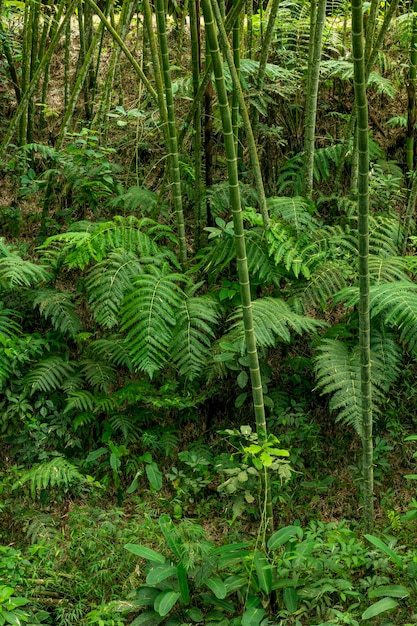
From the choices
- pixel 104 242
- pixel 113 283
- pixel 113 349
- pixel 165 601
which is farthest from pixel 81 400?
pixel 165 601

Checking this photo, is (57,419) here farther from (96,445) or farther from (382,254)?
(382,254)

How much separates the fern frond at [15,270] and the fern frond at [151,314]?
1.67 feet

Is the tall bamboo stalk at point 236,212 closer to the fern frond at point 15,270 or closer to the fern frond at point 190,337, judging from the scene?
the fern frond at point 190,337

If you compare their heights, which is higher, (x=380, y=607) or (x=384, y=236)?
(x=384, y=236)

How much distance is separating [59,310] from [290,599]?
73.8 inches

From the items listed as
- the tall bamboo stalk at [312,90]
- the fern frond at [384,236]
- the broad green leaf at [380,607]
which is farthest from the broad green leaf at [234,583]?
the tall bamboo stalk at [312,90]

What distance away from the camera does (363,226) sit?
2387 millimetres

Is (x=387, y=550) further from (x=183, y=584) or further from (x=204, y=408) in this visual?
(x=204, y=408)

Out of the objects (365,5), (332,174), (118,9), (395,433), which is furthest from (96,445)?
(118,9)

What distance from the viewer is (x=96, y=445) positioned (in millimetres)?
3643

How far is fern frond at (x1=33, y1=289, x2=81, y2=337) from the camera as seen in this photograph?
3646 millimetres

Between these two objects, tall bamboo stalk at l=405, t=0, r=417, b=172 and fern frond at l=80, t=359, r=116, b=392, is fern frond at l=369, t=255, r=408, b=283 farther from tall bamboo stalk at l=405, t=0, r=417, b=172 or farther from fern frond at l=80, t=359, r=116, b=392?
fern frond at l=80, t=359, r=116, b=392

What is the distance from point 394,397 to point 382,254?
76 cm

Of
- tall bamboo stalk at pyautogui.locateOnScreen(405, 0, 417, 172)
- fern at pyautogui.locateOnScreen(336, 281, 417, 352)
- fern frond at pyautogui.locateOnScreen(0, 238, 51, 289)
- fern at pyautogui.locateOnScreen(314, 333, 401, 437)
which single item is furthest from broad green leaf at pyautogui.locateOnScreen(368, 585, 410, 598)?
tall bamboo stalk at pyautogui.locateOnScreen(405, 0, 417, 172)
